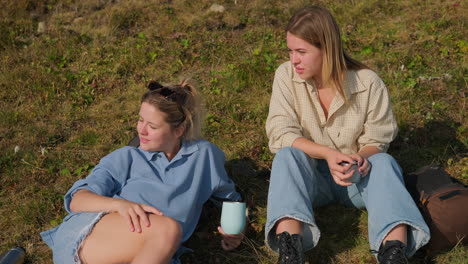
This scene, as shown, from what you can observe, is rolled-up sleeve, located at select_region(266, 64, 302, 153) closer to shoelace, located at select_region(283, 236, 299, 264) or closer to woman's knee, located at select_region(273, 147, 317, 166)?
woman's knee, located at select_region(273, 147, 317, 166)

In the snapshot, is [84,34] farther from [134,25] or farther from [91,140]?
[91,140]

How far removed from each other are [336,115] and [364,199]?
2.29ft

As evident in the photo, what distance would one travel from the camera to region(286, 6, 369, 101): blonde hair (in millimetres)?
3773

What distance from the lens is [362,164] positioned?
12.1 ft

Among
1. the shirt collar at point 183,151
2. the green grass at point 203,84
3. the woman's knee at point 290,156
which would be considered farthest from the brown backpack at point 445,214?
the shirt collar at point 183,151

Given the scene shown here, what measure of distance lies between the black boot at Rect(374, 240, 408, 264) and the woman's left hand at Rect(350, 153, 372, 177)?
1.81 ft

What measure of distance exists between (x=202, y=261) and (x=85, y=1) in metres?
6.25

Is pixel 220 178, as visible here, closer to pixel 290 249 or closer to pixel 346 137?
pixel 290 249

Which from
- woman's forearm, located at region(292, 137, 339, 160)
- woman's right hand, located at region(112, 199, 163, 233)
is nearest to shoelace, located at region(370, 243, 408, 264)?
woman's forearm, located at region(292, 137, 339, 160)

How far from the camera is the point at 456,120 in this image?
541 centimetres

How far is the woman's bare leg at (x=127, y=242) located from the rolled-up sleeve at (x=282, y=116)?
3.90ft

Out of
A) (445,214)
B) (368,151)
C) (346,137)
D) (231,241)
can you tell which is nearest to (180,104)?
(231,241)

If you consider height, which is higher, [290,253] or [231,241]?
[290,253]

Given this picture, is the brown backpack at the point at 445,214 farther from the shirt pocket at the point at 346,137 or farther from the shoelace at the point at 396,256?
the shirt pocket at the point at 346,137
